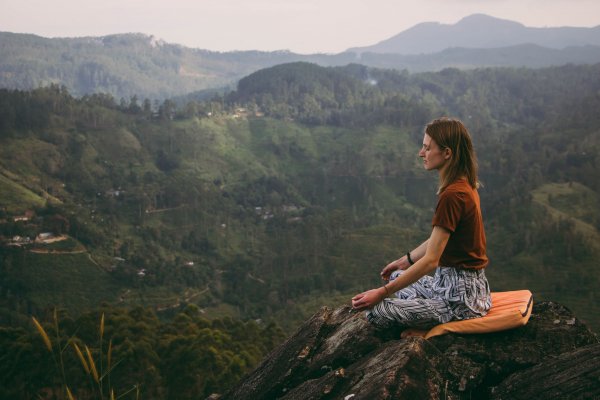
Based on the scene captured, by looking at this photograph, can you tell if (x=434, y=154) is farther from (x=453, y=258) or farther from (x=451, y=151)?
(x=453, y=258)

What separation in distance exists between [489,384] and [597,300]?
4783 cm

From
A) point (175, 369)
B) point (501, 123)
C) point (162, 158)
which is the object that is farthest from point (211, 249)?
point (501, 123)

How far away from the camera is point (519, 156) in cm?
9656

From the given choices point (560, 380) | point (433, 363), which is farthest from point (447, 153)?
point (560, 380)

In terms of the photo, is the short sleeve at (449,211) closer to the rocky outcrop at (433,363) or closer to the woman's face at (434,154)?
the woman's face at (434,154)

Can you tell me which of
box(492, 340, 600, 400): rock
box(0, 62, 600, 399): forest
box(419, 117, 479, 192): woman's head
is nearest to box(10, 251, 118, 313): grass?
box(0, 62, 600, 399): forest

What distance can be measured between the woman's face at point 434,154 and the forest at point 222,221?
52.2 ft

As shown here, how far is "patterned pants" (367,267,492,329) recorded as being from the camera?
19.5ft

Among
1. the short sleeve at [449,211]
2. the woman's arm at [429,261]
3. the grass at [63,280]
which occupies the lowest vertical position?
the grass at [63,280]

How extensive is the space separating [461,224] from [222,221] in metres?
77.8

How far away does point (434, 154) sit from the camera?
19.6 feet

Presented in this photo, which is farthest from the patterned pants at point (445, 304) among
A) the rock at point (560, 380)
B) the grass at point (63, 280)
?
the grass at point (63, 280)

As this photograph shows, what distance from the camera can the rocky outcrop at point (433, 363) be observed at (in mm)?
5234

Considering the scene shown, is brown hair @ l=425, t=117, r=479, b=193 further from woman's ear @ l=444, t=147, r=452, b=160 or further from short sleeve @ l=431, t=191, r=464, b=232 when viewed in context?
short sleeve @ l=431, t=191, r=464, b=232
